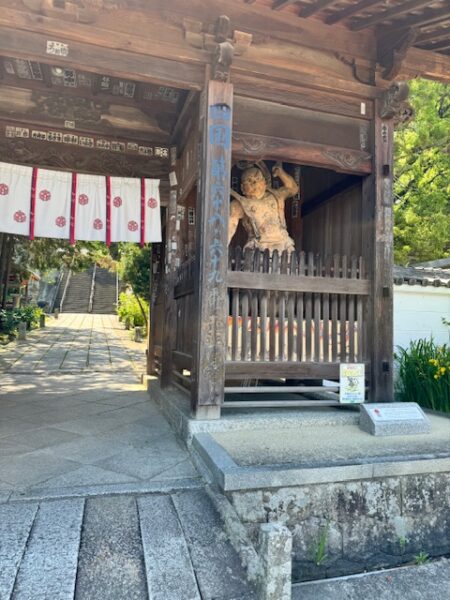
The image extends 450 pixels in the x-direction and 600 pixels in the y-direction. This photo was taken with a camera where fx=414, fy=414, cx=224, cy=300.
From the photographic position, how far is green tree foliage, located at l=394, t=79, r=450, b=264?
12.6 metres

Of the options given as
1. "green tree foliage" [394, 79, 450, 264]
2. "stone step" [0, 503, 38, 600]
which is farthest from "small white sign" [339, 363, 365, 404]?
"green tree foliage" [394, 79, 450, 264]

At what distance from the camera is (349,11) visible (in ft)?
14.1

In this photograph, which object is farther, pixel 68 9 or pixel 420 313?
pixel 420 313

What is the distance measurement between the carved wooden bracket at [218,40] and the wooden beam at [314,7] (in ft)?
2.08

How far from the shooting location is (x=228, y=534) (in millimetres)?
2557

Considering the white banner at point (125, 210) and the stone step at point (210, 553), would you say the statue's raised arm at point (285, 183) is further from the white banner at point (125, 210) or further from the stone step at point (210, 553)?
the stone step at point (210, 553)

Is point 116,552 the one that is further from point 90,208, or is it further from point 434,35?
point 434,35

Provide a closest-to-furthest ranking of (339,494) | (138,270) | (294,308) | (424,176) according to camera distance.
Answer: (339,494), (294,308), (424,176), (138,270)

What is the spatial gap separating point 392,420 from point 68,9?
5006mm

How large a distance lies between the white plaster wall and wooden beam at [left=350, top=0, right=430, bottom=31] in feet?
12.9

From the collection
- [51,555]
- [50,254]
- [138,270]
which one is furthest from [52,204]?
[50,254]

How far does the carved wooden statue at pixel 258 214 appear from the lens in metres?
5.19

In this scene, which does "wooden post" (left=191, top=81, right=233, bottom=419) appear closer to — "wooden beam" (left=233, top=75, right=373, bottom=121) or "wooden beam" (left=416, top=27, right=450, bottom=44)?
"wooden beam" (left=233, top=75, right=373, bottom=121)

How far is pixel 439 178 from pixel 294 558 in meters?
14.3
